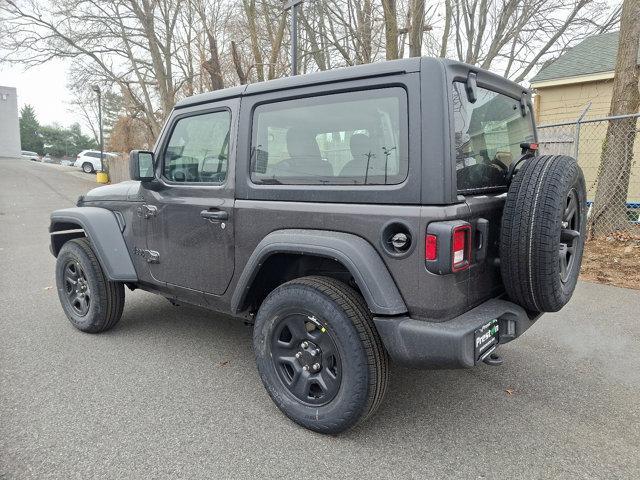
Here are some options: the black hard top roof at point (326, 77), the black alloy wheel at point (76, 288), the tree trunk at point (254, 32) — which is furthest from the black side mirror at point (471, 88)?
the tree trunk at point (254, 32)

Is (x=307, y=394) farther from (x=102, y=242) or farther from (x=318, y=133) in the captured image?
(x=102, y=242)

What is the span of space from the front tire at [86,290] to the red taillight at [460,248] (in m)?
2.91

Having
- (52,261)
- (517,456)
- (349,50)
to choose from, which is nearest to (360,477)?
(517,456)

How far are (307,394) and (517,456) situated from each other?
113 centimetres

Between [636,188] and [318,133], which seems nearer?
[318,133]

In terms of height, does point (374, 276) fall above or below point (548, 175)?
below

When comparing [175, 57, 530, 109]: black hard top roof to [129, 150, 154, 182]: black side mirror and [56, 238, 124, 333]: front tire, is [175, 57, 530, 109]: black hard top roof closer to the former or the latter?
[129, 150, 154, 182]: black side mirror

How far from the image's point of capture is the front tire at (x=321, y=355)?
2256 millimetres

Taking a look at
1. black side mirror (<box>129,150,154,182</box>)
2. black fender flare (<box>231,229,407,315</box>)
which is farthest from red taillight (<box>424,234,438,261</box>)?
black side mirror (<box>129,150,154,182</box>)

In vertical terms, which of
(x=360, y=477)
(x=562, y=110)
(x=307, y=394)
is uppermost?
(x=562, y=110)

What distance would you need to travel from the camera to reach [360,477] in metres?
2.12

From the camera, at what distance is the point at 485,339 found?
224 cm

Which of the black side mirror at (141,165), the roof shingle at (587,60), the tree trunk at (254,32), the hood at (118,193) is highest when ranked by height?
the tree trunk at (254,32)

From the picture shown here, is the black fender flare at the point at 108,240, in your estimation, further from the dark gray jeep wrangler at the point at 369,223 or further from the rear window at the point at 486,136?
Answer: the rear window at the point at 486,136
